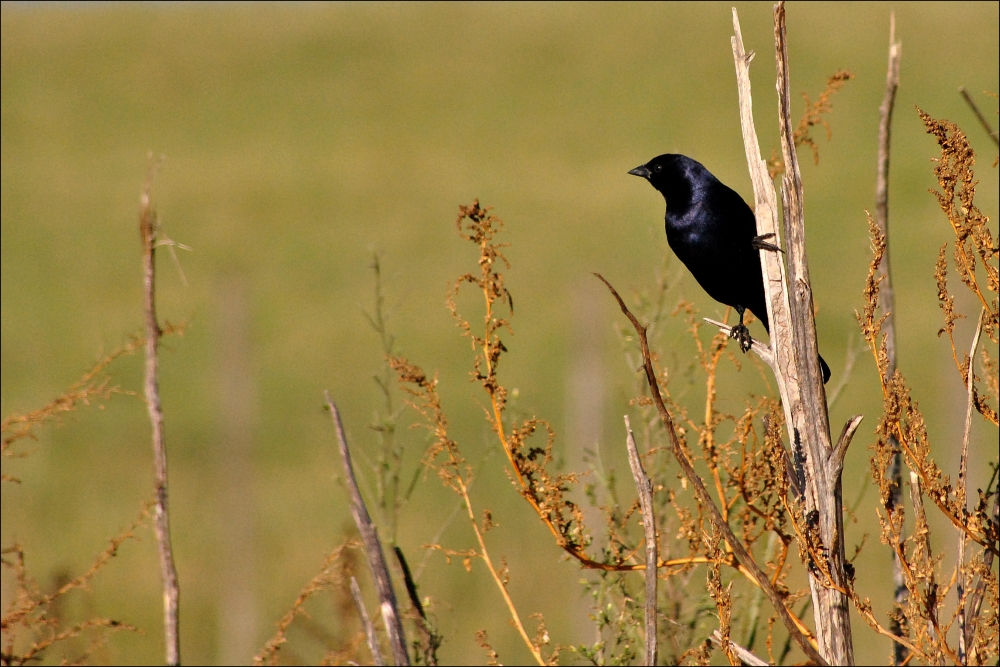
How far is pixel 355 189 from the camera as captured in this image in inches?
1104

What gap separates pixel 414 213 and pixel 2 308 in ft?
29.4

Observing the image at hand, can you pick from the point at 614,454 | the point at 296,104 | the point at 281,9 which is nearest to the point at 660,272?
the point at 614,454

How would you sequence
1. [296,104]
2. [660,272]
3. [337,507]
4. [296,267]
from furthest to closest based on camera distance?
[296,104]
[296,267]
[337,507]
[660,272]

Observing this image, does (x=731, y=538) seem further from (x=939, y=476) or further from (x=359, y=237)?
(x=359, y=237)

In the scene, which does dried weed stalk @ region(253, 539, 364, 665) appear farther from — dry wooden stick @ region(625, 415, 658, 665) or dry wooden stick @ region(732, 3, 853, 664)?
dry wooden stick @ region(732, 3, 853, 664)

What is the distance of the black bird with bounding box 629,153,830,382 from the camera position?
12.9 feet

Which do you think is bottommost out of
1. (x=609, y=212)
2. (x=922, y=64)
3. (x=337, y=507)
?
(x=337, y=507)

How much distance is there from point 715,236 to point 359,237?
7.10 metres

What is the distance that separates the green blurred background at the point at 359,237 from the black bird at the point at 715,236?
0.24 metres

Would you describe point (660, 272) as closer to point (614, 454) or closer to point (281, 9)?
point (614, 454)

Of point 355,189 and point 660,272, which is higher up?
point 355,189

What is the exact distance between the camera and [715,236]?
13.0ft

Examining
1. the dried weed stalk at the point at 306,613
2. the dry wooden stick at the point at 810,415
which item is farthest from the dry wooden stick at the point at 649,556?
the dried weed stalk at the point at 306,613

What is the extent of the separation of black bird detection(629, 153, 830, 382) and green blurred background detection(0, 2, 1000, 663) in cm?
24
